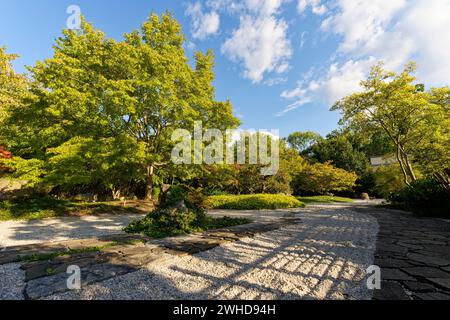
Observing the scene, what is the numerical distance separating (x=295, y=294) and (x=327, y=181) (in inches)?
962

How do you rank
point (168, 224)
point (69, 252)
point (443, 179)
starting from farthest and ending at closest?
point (443, 179)
point (168, 224)
point (69, 252)

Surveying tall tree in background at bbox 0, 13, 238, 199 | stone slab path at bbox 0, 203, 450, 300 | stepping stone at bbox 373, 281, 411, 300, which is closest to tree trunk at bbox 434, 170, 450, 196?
stone slab path at bbox 0, 203, 450, 300

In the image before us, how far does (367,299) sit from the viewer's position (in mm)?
2188

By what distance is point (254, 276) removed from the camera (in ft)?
9.07

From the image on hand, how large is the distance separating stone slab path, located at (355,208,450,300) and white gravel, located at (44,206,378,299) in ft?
0.73

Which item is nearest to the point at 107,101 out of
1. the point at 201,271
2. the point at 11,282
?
the point at 11,282

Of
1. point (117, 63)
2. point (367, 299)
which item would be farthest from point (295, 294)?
point (117, 63)

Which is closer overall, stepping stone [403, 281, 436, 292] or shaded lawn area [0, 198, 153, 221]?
stepping stone [403, 281, 436, 292]

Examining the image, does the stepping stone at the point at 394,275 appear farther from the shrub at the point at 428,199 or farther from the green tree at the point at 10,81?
the green tree at the point at 10,81

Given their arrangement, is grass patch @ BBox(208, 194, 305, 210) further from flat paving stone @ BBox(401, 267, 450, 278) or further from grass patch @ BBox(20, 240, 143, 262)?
flat paving stone @ BBox(401, 267, 450, 278)

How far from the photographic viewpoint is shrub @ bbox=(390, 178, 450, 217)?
8.64m

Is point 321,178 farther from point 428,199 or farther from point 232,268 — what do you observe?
point 232,268

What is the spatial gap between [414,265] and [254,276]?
8.28 feet

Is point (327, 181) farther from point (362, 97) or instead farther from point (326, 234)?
point (326, 234)
